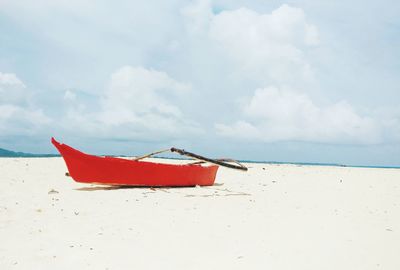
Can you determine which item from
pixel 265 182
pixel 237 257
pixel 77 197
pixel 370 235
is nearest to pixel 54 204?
pixel 77 197

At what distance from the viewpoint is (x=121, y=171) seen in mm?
10945

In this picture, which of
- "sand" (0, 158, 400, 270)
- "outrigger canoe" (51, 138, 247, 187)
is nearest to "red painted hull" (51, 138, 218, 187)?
"outrigger canoe" (51, 138, 247, 187)

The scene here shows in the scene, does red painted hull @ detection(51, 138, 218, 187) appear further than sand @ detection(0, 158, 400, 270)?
Yes

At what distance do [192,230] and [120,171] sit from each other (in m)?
5.24

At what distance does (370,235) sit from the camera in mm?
6117

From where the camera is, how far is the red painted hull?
10.5 meters

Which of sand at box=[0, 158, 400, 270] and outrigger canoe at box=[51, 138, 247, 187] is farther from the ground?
outrigger canoe at box=[51, 138, 247, 187]

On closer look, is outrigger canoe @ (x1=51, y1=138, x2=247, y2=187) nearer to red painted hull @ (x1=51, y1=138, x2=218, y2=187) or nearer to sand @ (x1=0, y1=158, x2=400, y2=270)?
red painted hull @ (x1=51, y1=138, x2=218, y2=187)

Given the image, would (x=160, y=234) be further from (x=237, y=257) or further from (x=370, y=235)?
(x=370, y=235)

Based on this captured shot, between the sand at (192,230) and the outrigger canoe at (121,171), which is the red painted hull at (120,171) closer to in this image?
the outrigger canoe at (121,171)

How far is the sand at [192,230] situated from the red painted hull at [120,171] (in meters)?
0.63

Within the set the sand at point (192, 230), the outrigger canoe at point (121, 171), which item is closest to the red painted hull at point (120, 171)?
the outrigger canoe at point (121, 171)

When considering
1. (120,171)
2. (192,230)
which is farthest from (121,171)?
(192,230)

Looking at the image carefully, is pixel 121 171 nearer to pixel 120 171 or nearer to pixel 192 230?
pixel 120 171
